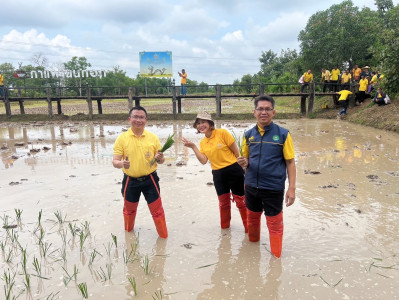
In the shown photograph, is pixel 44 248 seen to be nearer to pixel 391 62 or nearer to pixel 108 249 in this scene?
pixel 108 249

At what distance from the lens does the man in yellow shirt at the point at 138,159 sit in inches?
136

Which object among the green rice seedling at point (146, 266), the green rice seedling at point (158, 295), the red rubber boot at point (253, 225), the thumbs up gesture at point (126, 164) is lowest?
the green rice seedling at point (158, 295)

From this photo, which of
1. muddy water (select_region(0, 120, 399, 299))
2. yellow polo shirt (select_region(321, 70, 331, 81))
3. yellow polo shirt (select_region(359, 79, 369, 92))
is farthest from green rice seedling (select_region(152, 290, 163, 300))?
yellow polo shirt (select_region(321, 70, 331, 81))

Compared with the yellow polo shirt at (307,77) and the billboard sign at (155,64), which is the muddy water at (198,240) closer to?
the yellow polo shirt at (307,77)

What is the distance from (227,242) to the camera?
3.63 meters

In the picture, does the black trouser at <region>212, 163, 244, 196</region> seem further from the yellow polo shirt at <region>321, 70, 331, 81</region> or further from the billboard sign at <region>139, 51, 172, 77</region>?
the billboard sign at <region>139, 51, 172, 77</region>

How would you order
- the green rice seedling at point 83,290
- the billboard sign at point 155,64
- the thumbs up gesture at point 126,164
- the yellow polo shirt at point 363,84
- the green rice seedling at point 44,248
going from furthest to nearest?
the billboard sign at point 155,64, the yellow polo shirt at point 363,84, the green rice seedling at point 44,248, the thumbs up gesture at point 126,164, the green rice seedling at point 83,290

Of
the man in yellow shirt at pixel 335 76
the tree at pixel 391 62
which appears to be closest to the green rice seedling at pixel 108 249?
the tree at pixel 391 62

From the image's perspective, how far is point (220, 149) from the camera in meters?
3.50

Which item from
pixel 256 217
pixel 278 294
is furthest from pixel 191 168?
pixel 278 294

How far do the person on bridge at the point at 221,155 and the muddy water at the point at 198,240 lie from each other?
1.95ft

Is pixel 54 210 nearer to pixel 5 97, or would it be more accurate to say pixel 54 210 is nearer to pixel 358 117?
pixel 358 117

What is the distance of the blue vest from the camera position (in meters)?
2.98

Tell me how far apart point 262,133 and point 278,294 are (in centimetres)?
143
